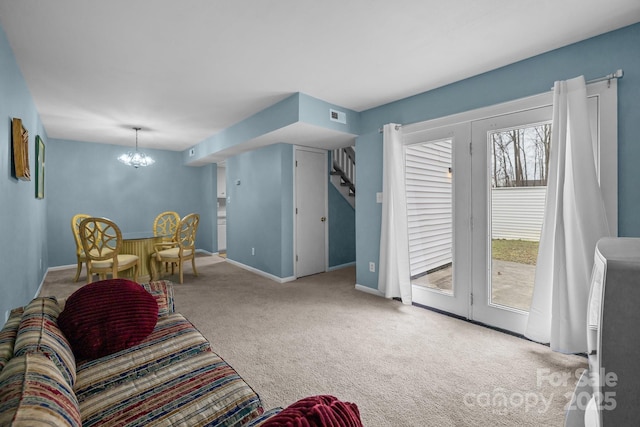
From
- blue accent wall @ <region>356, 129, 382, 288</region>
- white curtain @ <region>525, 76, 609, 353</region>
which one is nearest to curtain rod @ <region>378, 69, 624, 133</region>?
white curtain @ <region>525, 76, 609, 353</region>

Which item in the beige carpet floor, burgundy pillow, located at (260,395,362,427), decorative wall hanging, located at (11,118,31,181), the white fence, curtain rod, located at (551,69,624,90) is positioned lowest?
the beige carpet floor

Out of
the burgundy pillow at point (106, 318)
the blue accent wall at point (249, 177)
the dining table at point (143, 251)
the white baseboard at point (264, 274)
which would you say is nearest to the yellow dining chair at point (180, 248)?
the dining table at point (143, 251)

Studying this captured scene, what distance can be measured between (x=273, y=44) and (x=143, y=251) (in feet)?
11.7

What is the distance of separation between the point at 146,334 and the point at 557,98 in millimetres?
3172

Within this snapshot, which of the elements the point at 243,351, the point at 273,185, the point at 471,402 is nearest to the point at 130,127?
the point at 273,185

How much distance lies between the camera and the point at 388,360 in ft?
7.38

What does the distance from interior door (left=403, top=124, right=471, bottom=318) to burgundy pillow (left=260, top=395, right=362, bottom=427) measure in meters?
2.65

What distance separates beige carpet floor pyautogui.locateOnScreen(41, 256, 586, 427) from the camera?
68.5 inches

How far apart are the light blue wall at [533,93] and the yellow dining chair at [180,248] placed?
2669 millimetres

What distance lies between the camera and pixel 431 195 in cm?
330

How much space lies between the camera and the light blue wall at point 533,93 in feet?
6.81

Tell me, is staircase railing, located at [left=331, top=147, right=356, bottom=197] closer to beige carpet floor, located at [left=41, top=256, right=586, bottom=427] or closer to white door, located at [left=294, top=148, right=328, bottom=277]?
white door, located at [left=294, top=148, right=328, bottom=277]

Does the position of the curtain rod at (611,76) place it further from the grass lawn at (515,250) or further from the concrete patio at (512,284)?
the concrete patio at (512,284)

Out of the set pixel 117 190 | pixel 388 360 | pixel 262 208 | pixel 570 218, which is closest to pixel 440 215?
pixel 570 218
